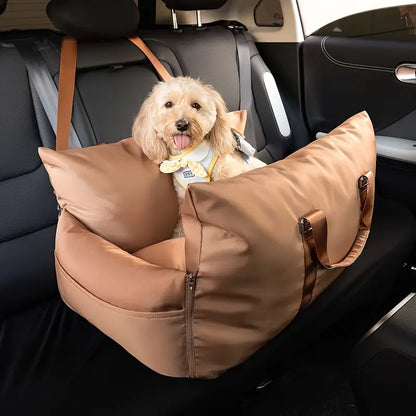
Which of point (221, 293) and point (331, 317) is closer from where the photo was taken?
point (221, 293)

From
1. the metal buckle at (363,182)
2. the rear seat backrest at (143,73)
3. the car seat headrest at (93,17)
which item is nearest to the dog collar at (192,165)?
the rear seat backrest at (143,73)

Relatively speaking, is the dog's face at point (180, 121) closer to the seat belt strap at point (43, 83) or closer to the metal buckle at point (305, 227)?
the seat belt strap at point (43, 83)

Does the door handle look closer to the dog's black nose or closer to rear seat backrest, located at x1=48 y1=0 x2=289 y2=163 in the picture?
rear seat backrest, located at x1=48 y1=0 x2=289 y2=163

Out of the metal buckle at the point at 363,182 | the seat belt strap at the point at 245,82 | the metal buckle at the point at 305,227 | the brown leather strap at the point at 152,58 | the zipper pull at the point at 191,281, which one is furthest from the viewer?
the seat belt strap at the point at 245,82

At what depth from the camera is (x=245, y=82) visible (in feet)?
6.24

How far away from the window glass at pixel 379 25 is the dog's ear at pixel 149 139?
111 centimetres

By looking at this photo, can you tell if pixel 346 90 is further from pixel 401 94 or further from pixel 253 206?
pixel 253 206

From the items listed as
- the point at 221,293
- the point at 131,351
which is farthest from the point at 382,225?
the point at 131,351

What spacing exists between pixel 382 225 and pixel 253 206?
722 millimetres

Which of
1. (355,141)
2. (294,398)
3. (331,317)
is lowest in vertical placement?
(294,398)

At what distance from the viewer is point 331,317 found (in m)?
1.21

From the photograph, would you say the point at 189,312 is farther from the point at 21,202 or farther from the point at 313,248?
the point at 21,202

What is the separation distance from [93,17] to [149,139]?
0.50 meters

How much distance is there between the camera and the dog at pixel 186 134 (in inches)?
50.6
